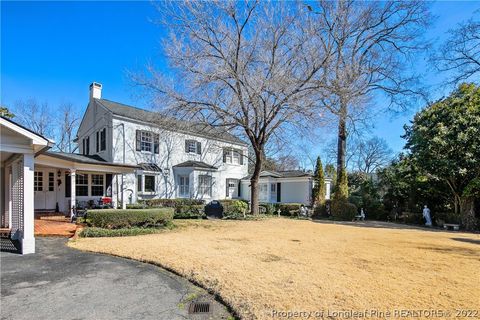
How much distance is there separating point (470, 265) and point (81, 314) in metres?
8.07

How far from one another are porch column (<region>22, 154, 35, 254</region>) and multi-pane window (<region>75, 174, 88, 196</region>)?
10283 mm

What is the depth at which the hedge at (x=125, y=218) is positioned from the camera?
38.7 feet

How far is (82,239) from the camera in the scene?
10461 mm

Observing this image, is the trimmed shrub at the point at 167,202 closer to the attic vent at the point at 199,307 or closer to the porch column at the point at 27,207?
the porch column at the point at 27,207

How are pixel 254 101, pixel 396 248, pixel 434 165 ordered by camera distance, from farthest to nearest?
pixel 434 165 < pixel 254 101 < pixel 396 248

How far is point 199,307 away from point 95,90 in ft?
71.5

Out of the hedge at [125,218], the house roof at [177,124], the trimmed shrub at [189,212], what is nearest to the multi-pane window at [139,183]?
the trimmed shrub at [189,212]

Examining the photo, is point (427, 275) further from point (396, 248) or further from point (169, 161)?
point (169, 161)

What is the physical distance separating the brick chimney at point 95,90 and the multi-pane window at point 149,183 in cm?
713

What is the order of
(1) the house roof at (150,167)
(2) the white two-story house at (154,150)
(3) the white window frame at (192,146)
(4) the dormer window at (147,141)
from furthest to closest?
1. (3) the white window frame at (192,146)
2. (4) the dormer window at (147,141)
3. (1) the house roof at (150,167)
4. (2) the white two-story house at (154,150)

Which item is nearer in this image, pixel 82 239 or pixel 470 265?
pixel 470 265

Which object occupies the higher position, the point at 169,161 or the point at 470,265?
the point at 169,161

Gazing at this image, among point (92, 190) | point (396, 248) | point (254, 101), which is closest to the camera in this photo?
point (396, 248)

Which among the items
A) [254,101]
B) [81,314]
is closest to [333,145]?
[254,101]
